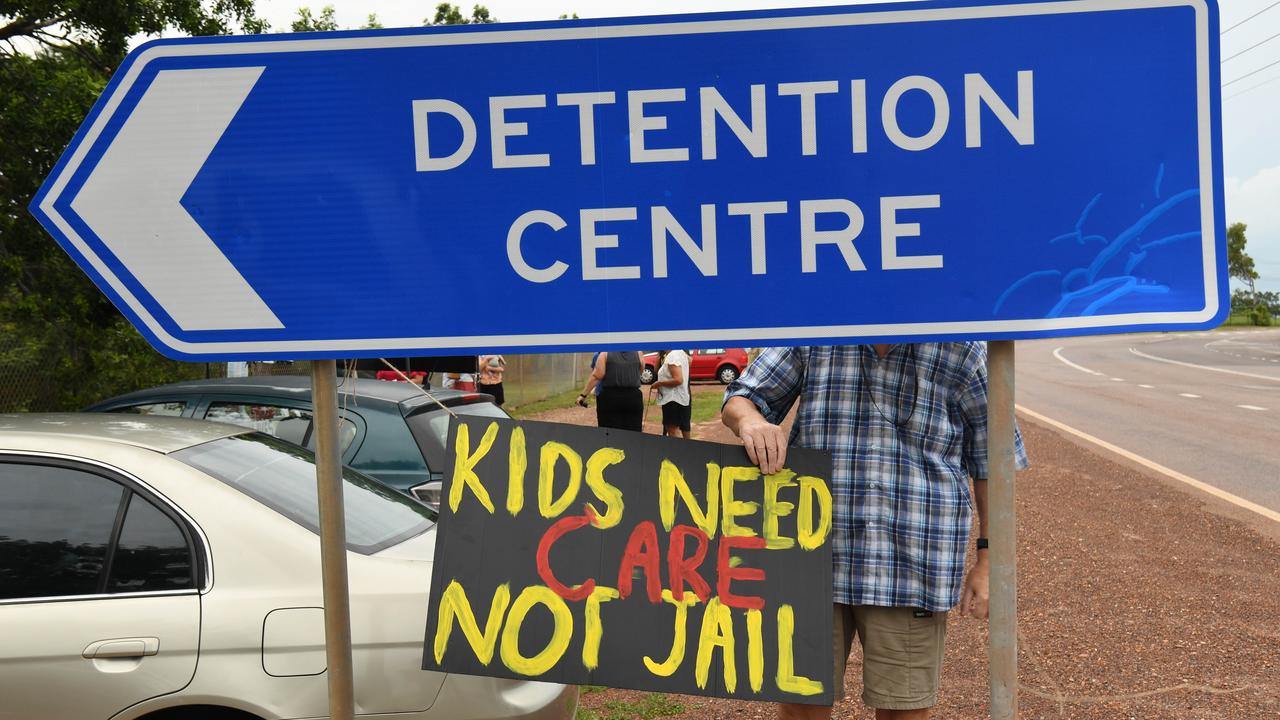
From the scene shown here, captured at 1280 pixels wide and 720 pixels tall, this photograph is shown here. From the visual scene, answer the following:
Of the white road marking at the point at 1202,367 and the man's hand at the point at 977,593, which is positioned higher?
the man's hand at the point at 977,593

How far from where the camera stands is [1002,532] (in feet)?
6.59

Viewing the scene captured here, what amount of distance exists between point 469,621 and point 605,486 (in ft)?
1.41

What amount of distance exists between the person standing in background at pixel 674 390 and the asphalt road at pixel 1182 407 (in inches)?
205

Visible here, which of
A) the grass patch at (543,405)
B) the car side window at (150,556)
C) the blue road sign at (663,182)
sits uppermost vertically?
the blue road sign at (663,182)

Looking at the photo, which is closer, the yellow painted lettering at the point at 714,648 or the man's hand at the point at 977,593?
the yellow painted lettering at the point at 714,648

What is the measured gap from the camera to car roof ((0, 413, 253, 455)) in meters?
3.05

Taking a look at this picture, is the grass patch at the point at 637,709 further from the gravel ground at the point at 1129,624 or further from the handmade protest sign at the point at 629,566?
the handmade protest sign at the point at 629,566

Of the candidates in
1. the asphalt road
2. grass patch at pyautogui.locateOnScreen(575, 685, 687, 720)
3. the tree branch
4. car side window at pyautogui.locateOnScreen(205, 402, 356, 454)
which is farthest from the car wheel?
grass patch at pyautogui.locateOnScreen(575, 685, 687, 720)

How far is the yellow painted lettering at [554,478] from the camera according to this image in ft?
7.18

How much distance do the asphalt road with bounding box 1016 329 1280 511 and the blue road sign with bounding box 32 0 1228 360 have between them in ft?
4.82

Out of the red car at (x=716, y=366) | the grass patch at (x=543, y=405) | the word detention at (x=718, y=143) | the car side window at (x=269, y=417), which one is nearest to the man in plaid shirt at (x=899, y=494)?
the word detention at (x=718, y=143)

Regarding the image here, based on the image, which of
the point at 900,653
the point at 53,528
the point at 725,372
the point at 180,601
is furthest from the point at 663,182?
the point at 725,372

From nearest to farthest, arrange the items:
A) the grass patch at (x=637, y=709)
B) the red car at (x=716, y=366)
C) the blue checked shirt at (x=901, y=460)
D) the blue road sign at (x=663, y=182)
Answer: the blue road sign at (x=663, y=182)
the blue checked shirt at (x=901, y=460)
the grass patch at (x=637, y=709)
the red car at (x=716, y=366)

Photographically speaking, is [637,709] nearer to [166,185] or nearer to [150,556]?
[150,556]
